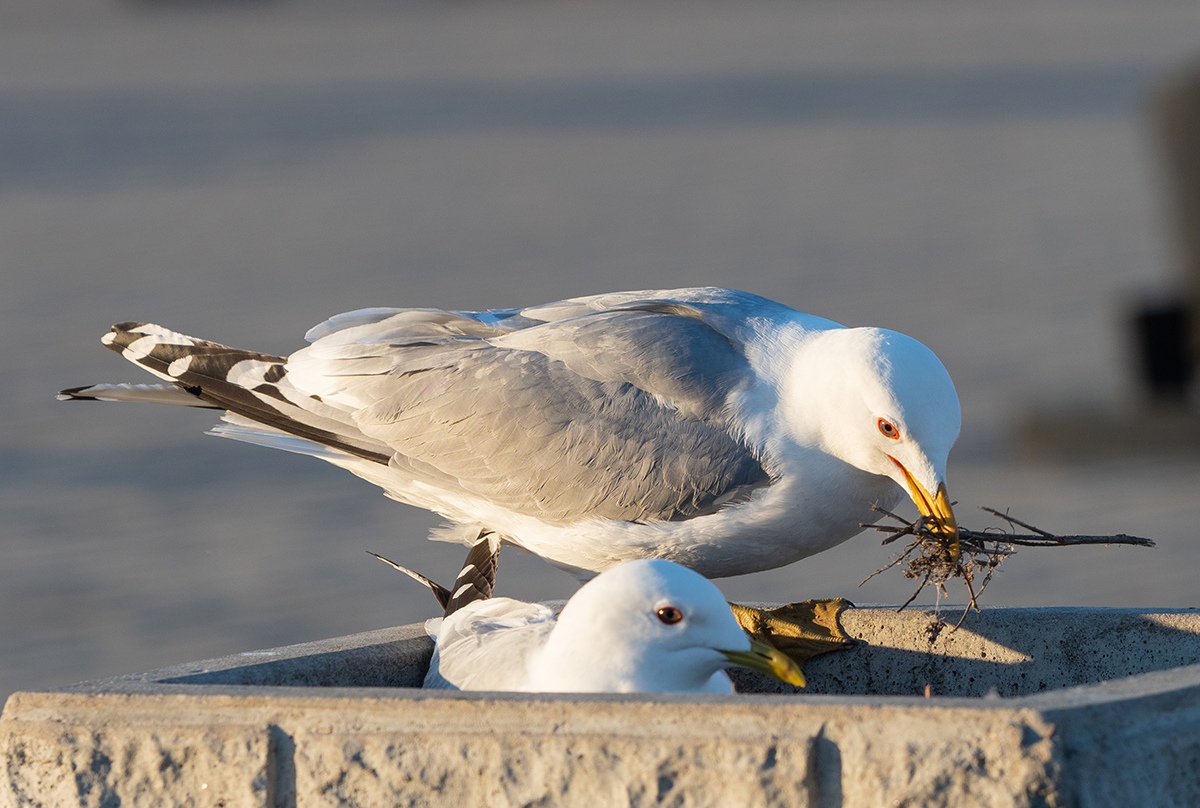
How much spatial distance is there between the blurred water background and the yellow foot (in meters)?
4.18

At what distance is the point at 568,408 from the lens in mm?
4383

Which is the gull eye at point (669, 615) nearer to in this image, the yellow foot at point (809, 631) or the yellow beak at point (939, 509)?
the yellow foot at point (809, 631)

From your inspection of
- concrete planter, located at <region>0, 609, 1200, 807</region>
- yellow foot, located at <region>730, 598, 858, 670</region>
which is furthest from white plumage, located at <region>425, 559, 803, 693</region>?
yellow foot, located at <region>730, 598, 858, 670</region>

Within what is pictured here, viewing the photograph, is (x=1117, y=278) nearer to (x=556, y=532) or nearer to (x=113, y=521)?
(x=113, y=521)

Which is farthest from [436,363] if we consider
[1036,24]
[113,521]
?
[1036,24]

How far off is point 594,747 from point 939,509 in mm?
1410

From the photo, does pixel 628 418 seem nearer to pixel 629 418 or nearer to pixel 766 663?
pixel 629 418

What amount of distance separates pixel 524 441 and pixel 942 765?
1.84 metres

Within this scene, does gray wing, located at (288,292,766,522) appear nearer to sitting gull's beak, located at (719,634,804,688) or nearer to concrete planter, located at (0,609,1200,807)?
sitting gull's beak, located at (719,634,804,688)

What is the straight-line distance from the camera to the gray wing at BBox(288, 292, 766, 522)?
14.1 feet

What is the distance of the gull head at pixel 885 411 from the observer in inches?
159

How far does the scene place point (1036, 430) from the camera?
12.1m

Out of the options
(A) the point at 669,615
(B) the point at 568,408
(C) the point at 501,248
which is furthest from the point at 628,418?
(C) the point at 501,248

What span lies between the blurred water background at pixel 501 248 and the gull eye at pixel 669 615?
16.6 feet
